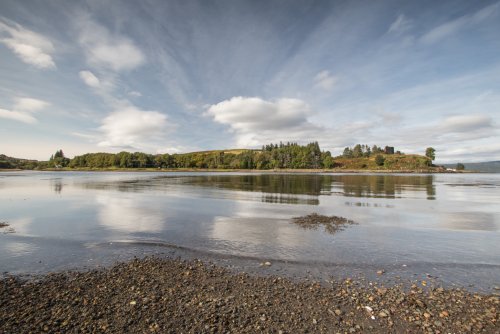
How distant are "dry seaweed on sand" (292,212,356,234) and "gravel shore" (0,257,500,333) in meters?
10.7

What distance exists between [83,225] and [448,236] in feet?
99.6

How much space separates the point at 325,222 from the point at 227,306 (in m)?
16.9

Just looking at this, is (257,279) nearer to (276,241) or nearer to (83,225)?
(276,241)

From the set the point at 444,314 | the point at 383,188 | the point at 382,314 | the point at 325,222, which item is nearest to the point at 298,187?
the point at 383,188

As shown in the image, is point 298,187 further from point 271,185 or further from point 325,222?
point 325,222

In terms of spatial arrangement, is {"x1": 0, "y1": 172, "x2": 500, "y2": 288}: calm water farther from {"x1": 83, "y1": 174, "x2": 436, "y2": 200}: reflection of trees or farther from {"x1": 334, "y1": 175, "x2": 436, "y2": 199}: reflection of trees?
{"x1": 334, "y1": 175, "x2": 436, "y2": 199}: reflection of trees

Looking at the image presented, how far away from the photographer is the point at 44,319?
8.80 m

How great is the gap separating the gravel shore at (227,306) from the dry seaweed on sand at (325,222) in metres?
10.7

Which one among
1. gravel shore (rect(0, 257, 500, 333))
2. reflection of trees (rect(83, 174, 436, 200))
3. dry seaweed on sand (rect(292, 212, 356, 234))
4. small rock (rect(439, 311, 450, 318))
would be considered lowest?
gravel shore (rect(0, 257, 500, 333))

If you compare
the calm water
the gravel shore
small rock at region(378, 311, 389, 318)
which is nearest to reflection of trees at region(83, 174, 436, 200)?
the calm water

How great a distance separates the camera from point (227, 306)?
9.66m

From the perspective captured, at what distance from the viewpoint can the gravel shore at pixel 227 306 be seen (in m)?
8.49

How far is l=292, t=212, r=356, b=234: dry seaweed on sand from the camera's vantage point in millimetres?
22469

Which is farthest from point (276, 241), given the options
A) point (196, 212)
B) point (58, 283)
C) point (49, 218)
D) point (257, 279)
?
point (49, 218)
